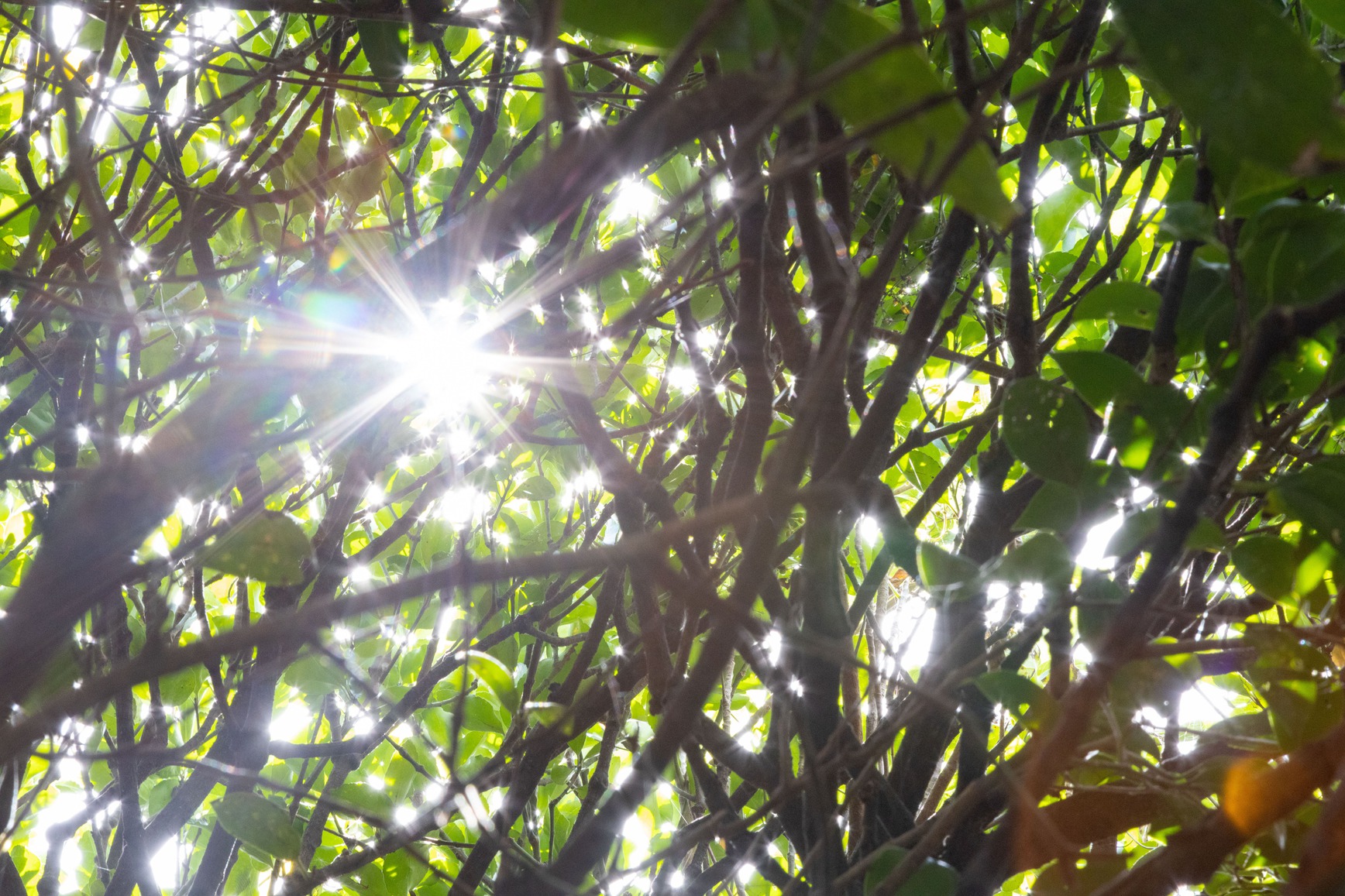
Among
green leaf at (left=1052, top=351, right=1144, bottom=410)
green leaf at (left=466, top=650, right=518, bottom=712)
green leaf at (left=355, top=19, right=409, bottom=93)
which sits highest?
green leaf at (left=355, top=19, right=409, bottom=93)

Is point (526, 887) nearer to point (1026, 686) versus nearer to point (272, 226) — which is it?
point (1026, 686)

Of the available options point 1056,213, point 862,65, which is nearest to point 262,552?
point 862,65

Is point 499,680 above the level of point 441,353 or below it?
below

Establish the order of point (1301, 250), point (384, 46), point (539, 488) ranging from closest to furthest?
point (1301, 250)
point (384, 46)
point (539, 488)

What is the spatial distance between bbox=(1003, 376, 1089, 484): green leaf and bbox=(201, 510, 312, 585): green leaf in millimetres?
352

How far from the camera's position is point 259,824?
2.14 feet

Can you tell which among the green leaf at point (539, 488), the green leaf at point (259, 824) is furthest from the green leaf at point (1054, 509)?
the green leaf at point (539, 488)

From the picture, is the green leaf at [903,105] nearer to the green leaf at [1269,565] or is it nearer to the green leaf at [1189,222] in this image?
the green leaf at [1189,222]

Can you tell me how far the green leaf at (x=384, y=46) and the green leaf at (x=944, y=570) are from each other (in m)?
0.59

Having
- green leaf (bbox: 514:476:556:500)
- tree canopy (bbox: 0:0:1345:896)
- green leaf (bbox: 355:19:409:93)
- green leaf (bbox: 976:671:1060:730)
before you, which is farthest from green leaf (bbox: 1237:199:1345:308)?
green leaf (bbox: 514:476:556:500)

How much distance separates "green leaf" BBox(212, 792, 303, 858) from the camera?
647mm

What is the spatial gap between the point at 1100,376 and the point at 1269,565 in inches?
5.2

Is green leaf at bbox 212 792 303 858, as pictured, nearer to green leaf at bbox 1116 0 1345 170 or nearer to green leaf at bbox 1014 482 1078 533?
green leaf at bbox 1014 482 1078 533

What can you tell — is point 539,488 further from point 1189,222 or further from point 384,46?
point 1189,222
